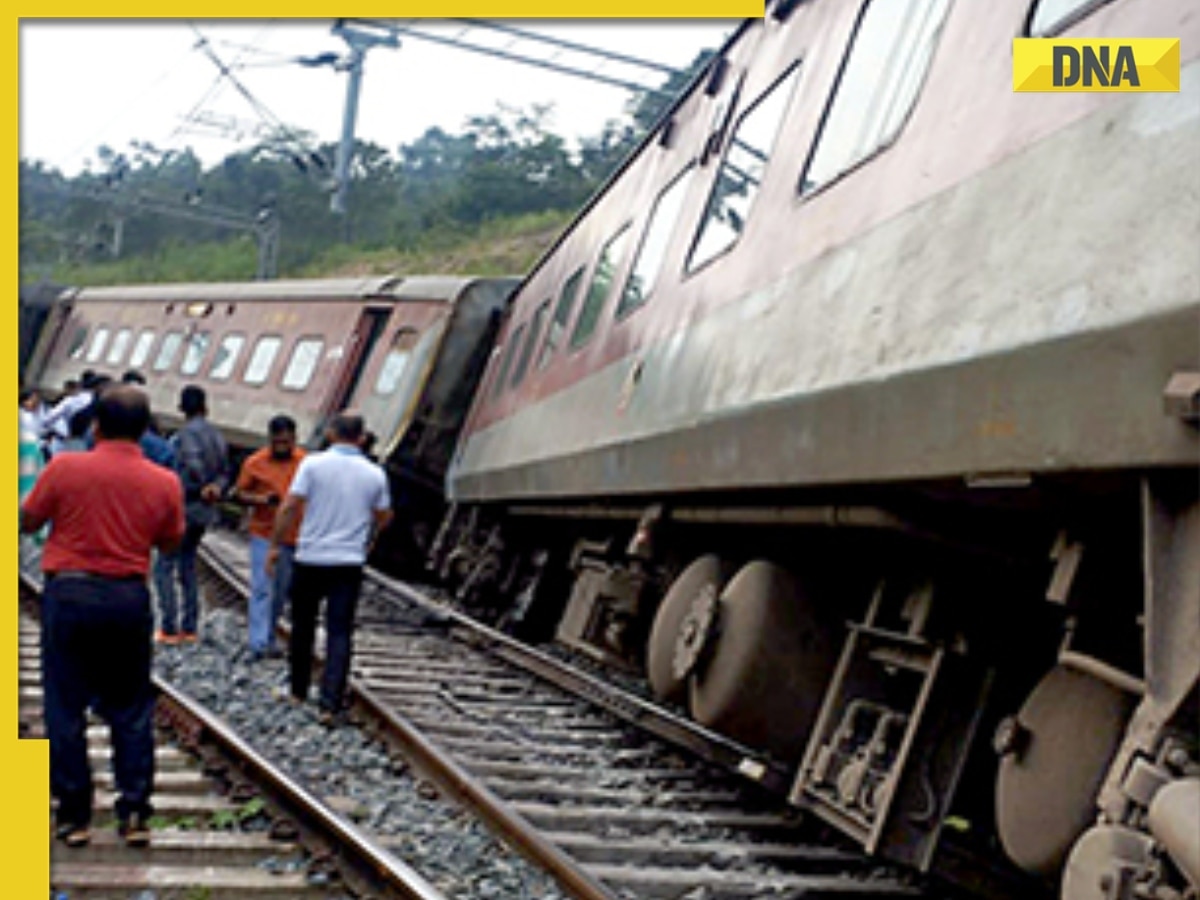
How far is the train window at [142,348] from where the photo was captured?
24.5 m

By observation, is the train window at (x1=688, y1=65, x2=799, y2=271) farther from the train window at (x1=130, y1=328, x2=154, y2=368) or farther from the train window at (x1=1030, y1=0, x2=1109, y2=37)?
the train window at (x1=130, y1=328, x2=154, y2=368)

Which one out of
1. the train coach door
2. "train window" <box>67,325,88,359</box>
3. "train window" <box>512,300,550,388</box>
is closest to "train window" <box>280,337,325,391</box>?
the train coach door

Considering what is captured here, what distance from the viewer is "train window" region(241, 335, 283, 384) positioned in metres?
20.5

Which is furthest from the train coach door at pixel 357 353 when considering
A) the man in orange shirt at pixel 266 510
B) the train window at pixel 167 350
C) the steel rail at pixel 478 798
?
the steel rail at pixel 478 798

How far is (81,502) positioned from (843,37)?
297 centimetres

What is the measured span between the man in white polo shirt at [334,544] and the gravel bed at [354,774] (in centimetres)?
36

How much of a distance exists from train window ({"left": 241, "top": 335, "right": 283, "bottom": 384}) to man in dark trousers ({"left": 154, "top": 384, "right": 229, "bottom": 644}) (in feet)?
31.4

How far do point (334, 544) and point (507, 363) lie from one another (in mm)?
4893

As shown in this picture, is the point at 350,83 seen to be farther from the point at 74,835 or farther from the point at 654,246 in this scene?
the point at 74,835

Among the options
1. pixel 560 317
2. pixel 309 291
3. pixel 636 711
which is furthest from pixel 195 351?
pixel 636 711

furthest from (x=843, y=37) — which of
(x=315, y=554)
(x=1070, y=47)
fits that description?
(x=315, y=554)

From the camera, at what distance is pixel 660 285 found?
7.76 m

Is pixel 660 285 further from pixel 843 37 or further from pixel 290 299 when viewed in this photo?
pixel 290 299

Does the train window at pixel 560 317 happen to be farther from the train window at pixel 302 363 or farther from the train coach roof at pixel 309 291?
the train window at pixel 302 363
